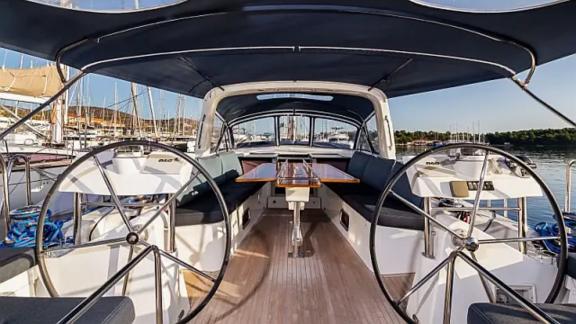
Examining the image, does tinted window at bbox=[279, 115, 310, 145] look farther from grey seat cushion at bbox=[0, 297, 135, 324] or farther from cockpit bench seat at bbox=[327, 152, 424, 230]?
grey seat cushion at bbox=[0, 297, 135, 324]

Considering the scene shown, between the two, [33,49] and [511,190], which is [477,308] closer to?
[511,190]

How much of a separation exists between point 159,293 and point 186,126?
11.3 meters

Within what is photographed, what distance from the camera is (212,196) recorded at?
2.87 metres

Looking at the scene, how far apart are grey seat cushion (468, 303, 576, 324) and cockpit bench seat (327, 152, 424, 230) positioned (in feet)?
3.46

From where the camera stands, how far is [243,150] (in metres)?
5.16

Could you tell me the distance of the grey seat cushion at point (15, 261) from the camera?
1131mm

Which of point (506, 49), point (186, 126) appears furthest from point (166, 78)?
point (186, 126)

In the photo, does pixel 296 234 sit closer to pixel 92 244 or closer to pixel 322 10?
pixel 92 244

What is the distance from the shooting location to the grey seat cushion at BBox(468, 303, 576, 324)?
880 mm

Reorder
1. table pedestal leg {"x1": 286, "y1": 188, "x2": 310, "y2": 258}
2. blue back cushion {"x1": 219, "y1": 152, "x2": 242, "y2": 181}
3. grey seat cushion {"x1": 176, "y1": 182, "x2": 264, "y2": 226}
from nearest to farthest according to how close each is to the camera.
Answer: grey seat cushion {"x1": 176, "y1": 182, "x2": 264, "y2": 226}
table pedestal leg {"x1": 286, "y1": 188, "x2": 310, "y2": 258}
blue back cushion {"x1": 219, "y1": 152, "x2": 242, "y2": 181}

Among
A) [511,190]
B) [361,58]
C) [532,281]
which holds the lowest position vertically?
[532,281]

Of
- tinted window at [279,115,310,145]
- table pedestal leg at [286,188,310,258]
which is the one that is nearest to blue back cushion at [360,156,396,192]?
table pedestal leg at [286,188,310,258]

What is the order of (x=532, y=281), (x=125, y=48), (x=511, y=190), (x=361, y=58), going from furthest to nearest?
(x=361, y=58), (x=125, y=48), (x=511, y=190), (x=532, y=281)

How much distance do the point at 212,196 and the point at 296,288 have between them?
1317 millimetres
